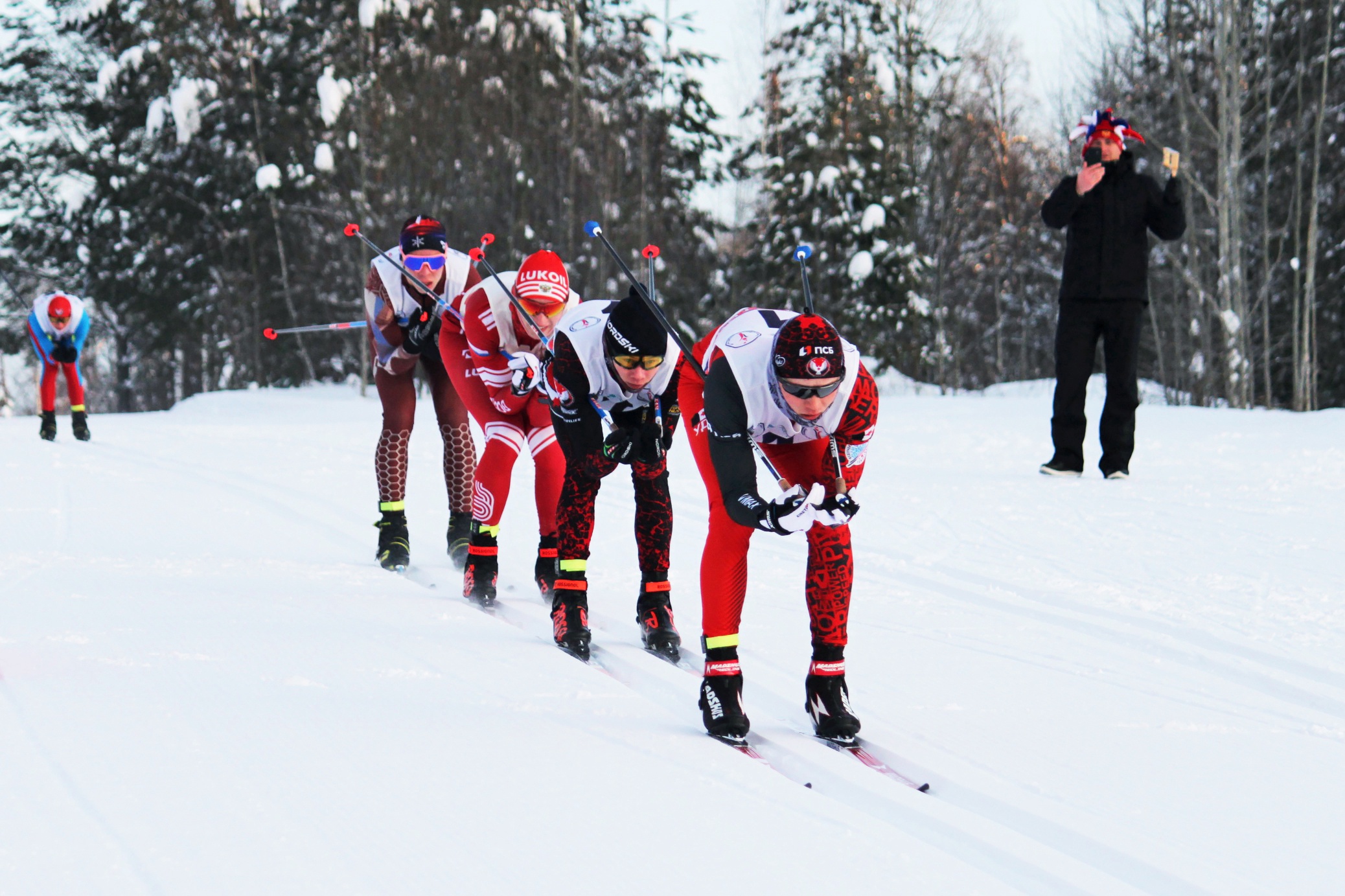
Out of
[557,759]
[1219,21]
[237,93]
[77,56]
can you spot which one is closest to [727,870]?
[557,759]

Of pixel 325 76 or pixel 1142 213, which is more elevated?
pixel 325 76

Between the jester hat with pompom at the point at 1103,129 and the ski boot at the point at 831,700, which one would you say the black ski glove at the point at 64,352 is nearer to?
the jester hat with pompom at the point at 1103,129

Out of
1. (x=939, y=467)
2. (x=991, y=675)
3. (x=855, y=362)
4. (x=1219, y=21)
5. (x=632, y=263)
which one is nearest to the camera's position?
(x=855, y=362)

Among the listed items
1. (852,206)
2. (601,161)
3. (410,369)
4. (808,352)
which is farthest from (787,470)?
(601,161)

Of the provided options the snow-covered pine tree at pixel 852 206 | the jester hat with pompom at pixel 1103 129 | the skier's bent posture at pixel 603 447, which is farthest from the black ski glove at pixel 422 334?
the snow-covered pine tree at pixel 852 206

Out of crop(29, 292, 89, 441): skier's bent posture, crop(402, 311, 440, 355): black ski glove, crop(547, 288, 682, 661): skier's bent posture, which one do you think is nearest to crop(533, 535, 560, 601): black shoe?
crop(547, 288, 682, 661): skier's bent posture

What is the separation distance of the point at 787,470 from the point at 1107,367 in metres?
4.50

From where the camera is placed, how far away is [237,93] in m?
23.1

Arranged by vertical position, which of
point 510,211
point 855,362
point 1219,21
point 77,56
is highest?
point 77,56

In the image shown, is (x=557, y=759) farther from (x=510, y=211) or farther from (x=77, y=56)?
(x=77, y=56)

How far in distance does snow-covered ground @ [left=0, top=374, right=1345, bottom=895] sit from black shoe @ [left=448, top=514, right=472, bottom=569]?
0.38 ft

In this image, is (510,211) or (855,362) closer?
(855,362)

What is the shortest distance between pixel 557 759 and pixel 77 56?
93.3 feet

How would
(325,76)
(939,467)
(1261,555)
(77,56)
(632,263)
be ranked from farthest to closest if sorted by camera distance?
(77,56) → (632,263) → (325,76) → (939,467) → (1261,555)
